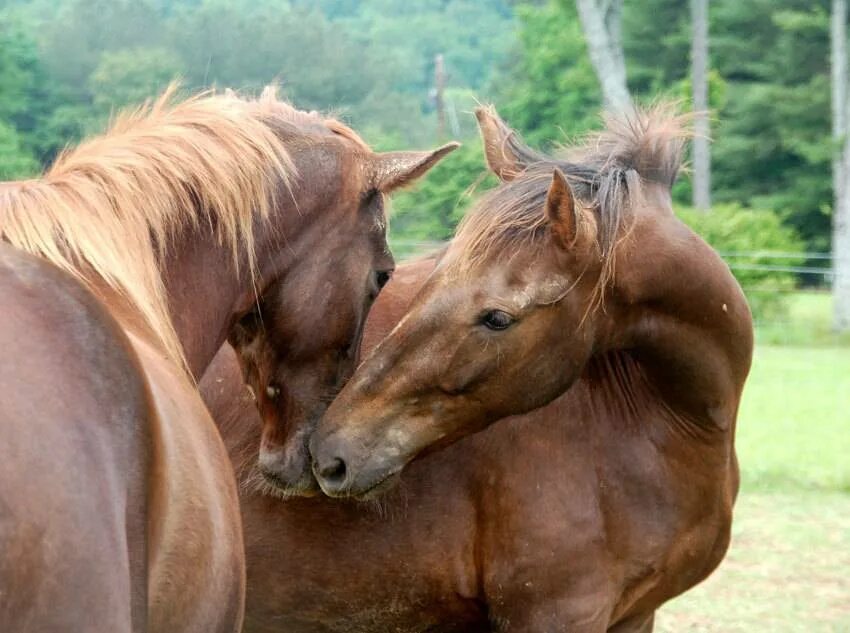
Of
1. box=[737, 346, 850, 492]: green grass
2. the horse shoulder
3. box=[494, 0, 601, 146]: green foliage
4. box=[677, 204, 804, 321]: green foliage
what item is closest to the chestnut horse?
the horse shoulder

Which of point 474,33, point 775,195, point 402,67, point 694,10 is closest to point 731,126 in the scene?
point 775,195

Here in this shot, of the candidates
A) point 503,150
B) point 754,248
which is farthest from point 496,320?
point 754,248

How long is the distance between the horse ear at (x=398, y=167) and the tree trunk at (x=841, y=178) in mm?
19937

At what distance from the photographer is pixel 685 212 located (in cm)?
2311

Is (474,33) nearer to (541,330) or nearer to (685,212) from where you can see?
(685,212)

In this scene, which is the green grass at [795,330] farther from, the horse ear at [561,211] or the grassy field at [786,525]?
the horse ear at [561,211]

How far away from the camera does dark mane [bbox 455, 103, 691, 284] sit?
3.03 m

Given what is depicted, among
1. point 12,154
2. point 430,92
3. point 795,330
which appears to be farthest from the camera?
point 430,92

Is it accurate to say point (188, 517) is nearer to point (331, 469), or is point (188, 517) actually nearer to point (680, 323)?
point (331, 469)

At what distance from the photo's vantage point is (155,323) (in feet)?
7.70

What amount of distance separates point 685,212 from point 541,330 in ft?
68.3

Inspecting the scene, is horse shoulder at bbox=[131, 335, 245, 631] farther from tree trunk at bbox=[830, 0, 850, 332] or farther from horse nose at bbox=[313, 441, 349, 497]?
tree trunk at bbox=[830, 0, 850, 332]

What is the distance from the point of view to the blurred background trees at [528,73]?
2559 centimetres

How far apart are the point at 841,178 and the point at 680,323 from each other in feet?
73.3
